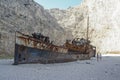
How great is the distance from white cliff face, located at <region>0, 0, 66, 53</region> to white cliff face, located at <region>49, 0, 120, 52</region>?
20.0 metres

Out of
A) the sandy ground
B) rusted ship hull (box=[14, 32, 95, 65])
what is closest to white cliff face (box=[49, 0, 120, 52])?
rusted ship hull (box=[14, 32, 95, 65])

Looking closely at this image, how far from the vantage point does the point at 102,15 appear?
306ft

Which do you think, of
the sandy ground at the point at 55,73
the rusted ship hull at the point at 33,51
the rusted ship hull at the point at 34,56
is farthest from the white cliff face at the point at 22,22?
the sandy ground at the point at 55,73

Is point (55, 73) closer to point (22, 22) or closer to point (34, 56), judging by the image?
point (34, 56)

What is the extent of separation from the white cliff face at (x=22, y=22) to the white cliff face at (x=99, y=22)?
20.0 metres

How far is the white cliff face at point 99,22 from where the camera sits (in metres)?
81.2

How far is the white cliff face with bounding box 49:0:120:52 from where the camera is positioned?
81.2 m

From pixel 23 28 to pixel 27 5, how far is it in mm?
10805

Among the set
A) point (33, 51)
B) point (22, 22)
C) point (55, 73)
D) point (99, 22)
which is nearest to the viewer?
point (55, 73)

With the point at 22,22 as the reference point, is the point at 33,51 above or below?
below

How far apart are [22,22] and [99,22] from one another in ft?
151

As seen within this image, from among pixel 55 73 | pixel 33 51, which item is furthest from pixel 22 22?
pixel 55 73

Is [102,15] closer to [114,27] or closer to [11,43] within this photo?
[114,27]

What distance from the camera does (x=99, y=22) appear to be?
92.9m
